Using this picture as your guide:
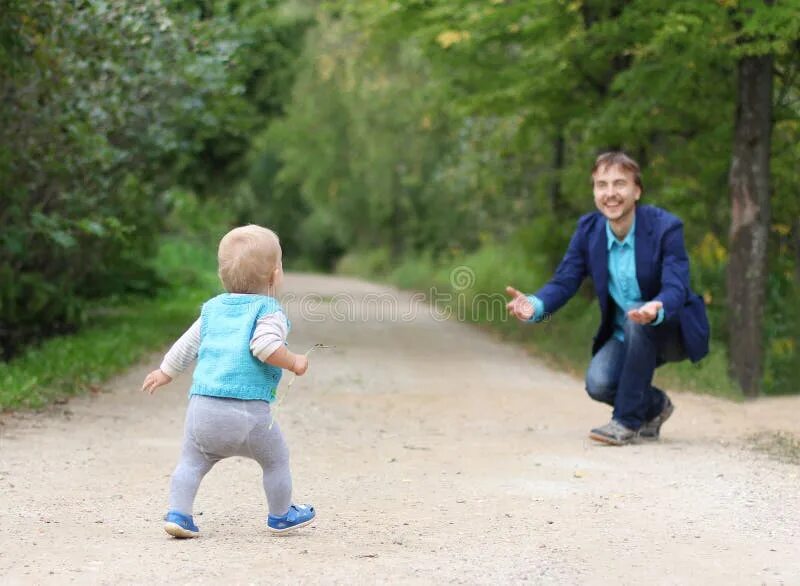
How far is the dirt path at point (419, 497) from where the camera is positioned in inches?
188

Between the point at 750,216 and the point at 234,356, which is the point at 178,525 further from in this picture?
the point at 750,216

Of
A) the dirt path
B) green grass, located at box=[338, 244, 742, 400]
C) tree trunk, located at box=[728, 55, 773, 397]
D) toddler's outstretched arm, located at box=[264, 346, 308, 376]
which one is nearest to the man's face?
the dirt path

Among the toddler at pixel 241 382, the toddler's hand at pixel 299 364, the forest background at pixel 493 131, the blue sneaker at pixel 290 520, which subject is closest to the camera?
the toddler's hand at pixel 299 364

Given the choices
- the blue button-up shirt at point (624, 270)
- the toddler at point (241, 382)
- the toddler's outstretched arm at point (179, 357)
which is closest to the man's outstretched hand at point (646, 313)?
the blue button-up shirt at point (624, 270)

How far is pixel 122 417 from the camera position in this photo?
31.5 ft

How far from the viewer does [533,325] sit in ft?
64.0

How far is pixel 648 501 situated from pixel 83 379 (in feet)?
21.9

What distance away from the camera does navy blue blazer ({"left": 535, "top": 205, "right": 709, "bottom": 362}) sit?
26.1 feet

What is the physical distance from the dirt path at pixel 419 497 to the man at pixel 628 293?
348mm

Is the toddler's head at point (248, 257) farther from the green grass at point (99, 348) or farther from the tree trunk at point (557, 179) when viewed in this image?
the tree trunk at point (557, 179)

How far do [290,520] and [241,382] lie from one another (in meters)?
0.67

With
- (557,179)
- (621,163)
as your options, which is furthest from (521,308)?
(557,179)

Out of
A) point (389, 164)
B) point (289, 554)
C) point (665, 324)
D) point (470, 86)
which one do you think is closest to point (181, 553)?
point (289, 554)

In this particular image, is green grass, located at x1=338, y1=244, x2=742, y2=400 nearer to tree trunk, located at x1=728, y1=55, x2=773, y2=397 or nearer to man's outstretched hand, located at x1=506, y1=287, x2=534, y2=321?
tree trunk, located at x1=728, y1=55, x2=773, y2=397
